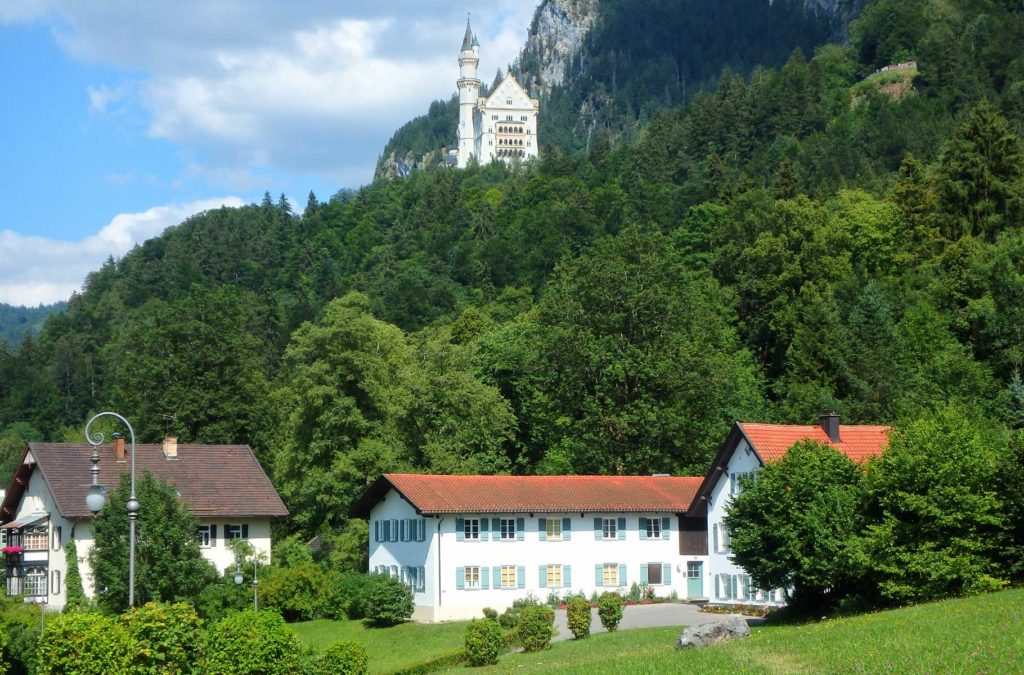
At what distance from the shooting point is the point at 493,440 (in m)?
68.1

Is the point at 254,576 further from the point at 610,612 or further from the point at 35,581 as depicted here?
the point at 610,612

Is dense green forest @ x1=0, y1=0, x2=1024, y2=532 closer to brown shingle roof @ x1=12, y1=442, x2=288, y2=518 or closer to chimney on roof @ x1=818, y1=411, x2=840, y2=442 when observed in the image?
brown shingle roof @ x1=12, y1=442, x2=288, y2=518

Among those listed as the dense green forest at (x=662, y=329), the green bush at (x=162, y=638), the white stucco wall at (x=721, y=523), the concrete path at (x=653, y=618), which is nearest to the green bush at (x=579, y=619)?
the concrete path at (x=653, y=618)

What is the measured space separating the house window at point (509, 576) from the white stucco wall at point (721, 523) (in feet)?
26.7

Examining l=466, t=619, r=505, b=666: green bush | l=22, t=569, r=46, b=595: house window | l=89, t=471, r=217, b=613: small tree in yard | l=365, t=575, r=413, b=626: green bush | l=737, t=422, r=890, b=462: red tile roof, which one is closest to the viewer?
l=466, t=619, r=505, b=666: green bush

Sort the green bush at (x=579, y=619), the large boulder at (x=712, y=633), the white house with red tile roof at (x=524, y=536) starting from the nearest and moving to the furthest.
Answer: the large boulder at (x=712, y=633), the green bush at (x=579, y=619), the white house with red tile roof at (x=524, y=536)

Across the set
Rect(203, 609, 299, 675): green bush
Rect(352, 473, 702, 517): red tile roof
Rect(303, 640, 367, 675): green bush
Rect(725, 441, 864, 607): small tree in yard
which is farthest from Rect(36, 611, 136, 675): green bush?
Rect(352, 473, 702, 517): red tile roof

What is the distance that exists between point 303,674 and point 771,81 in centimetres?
12501

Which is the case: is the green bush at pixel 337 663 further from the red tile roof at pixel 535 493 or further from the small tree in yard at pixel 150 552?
the red tile roof at pixel 535 493

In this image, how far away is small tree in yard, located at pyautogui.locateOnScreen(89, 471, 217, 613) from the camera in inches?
1873

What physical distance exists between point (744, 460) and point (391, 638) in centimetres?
1512

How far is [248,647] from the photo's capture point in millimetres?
27859

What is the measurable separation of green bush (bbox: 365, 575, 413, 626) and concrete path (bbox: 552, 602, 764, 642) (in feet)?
20.0

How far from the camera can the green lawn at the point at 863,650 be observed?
24969mm
